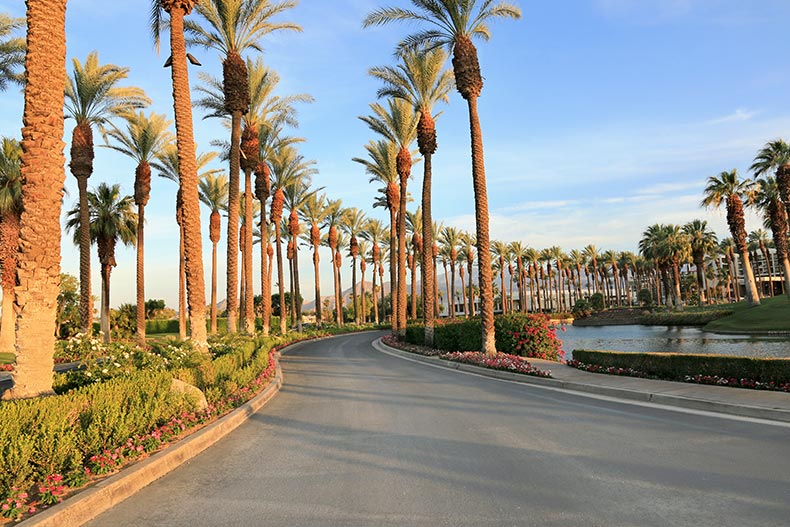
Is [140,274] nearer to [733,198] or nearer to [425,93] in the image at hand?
[425,93]

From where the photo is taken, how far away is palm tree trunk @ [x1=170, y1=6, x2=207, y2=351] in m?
16.1

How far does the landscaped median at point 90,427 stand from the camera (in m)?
4.87

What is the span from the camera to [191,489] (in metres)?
5.47

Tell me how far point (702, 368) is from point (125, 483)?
11.2m

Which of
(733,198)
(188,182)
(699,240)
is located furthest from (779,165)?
(188,182)

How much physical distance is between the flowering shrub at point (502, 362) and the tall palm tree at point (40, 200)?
11.0 meters

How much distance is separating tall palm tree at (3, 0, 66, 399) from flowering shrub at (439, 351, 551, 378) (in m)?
11.0

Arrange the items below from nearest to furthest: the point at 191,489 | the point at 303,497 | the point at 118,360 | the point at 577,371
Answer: the point at 303,497 < the point at 191,489 < the point at 118,360 < the point at 577,371

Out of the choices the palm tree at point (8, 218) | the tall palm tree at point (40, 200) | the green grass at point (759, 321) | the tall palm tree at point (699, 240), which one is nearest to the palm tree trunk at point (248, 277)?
the palm tree at point (8, 218)

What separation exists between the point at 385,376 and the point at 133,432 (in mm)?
9815

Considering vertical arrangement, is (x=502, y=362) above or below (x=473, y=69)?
below

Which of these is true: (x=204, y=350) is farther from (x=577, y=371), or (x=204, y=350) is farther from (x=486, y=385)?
(x=577, y=371)

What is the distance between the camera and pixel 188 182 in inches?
640

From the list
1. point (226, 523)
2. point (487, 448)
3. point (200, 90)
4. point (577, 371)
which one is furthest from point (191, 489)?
point (200, 90)
